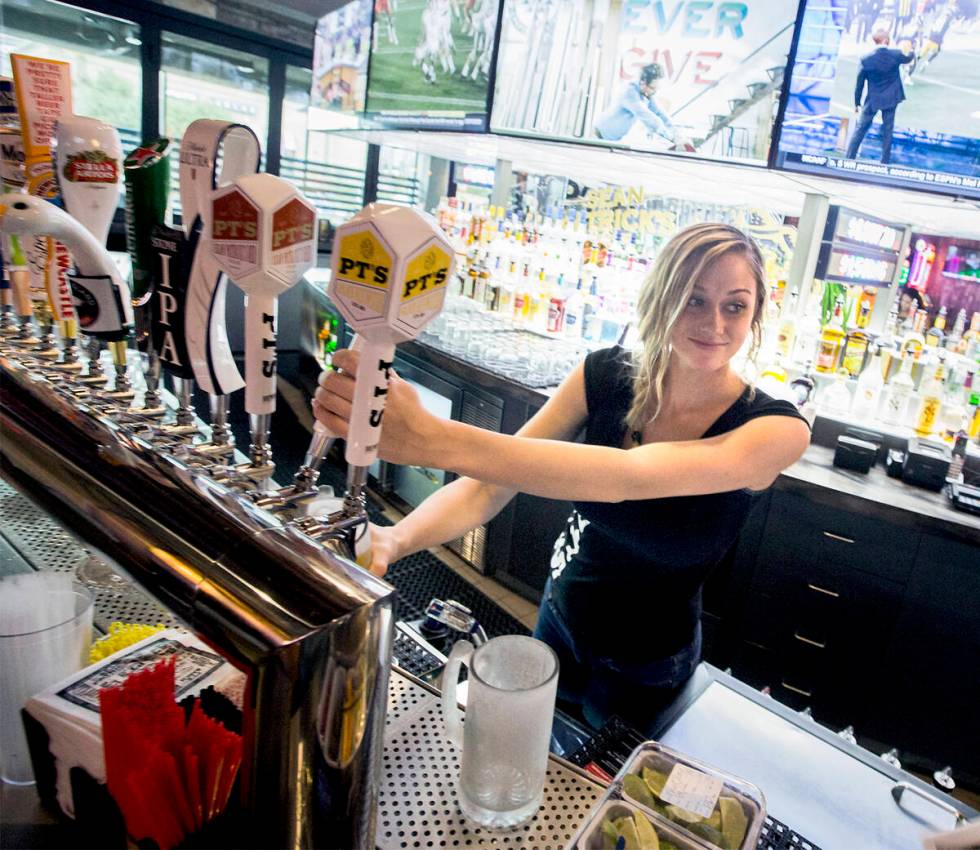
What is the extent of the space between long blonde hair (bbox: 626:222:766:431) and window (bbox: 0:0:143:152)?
542cm

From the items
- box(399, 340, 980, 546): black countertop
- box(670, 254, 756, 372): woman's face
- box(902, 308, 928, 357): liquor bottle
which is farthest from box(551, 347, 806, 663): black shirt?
box(902, 308, 928, 357): liquor bottle

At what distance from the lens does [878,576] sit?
2707 mm

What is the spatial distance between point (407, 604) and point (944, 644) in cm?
221

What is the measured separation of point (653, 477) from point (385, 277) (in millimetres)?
872

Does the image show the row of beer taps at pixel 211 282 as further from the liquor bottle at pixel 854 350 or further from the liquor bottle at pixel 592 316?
the liquor bottle at pixel 592 316

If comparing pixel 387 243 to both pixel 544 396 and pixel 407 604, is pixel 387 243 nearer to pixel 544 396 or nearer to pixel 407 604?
pixel 544 396

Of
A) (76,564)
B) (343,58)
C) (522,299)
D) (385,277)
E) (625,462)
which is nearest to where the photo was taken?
(385,277)

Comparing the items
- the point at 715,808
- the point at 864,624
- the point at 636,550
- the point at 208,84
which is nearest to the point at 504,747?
the point at 715,808

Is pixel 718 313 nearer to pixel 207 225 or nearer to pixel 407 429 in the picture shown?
pixel 407 429

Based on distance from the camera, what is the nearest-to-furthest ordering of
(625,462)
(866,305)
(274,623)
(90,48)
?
(274,623), (625,462), (866,305), (90,48)

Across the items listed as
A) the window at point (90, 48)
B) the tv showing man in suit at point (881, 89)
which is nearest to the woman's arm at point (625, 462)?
the tv showing man in suit at point (881, 89)

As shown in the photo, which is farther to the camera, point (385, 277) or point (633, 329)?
point (633, 329)

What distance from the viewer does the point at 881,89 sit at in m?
2.56

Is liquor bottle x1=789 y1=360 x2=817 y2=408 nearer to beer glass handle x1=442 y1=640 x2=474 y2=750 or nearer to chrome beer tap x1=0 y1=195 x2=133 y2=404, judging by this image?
beer glass handle x1=442 y1=640 x2=474 y2=750
